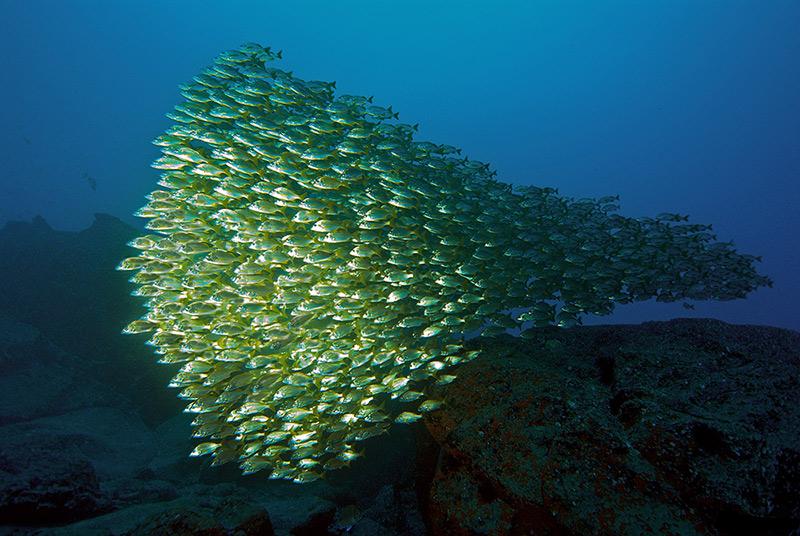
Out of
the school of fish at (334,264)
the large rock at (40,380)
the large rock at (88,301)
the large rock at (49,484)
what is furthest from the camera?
the large rock at (88,301)

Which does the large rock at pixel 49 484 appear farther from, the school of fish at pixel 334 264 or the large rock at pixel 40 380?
the large rock at pixel 40 380

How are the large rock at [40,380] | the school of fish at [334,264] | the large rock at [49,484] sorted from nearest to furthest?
the large rock at [49,484] → the school of fish at [334,264] → the large rock at [40,380]

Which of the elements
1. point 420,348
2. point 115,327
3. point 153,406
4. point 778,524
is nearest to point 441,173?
point 420,348

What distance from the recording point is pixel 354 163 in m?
6.40

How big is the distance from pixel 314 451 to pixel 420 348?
2.20 metres

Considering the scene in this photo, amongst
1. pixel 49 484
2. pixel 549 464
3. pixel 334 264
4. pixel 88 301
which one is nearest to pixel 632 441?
pixel 549 464

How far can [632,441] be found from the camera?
13.4 ft

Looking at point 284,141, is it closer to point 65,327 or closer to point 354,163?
point 354,163

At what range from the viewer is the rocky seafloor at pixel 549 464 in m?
3.64

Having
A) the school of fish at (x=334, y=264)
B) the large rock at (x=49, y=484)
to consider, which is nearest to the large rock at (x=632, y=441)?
the school of fish at (x=334, y=264)

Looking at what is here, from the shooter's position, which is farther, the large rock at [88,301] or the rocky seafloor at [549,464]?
the large rock at [88,301]

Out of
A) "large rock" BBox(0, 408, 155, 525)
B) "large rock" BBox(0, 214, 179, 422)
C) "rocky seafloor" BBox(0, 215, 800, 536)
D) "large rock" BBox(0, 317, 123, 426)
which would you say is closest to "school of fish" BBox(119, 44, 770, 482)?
"rocky seafloor" BBox(0, 215, 800, 536)

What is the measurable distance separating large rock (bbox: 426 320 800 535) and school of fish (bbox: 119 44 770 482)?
93cm

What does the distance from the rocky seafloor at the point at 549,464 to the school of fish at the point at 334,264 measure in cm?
71
